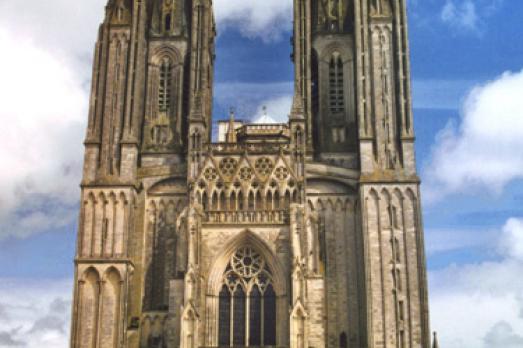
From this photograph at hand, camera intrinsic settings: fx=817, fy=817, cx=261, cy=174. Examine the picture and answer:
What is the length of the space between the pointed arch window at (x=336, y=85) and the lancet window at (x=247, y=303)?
1014 cm

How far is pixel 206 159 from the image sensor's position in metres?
40.3

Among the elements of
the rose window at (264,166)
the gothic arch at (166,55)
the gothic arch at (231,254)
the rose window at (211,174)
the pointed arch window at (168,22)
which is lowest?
the gothic arch at (231,254)

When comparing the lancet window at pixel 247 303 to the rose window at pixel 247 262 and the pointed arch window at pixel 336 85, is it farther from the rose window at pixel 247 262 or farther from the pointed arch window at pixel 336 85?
the pointed arch window at pixel 336 85

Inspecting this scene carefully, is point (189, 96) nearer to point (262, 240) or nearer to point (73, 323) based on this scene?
point (262, 240)

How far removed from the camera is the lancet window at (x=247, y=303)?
37.2 metres

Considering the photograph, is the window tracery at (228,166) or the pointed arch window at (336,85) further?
the pointed arch window at (336,85)

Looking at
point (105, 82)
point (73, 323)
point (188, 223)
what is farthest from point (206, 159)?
point (73, 323)

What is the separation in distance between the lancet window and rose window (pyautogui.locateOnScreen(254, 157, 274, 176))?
405 centimetres

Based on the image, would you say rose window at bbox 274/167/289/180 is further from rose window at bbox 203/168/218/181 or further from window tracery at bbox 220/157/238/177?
rose window at bbox 203/168/218/181

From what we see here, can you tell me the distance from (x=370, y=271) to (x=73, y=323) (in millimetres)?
13951

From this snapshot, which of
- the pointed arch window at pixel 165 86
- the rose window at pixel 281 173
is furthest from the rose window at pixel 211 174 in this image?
the pointed arch window at pixel 165 86

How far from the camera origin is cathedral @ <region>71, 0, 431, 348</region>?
3719 centimetres

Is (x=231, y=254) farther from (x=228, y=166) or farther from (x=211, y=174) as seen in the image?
(x=228, y=166)

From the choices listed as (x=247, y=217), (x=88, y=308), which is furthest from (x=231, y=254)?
(x=88, y=308)
